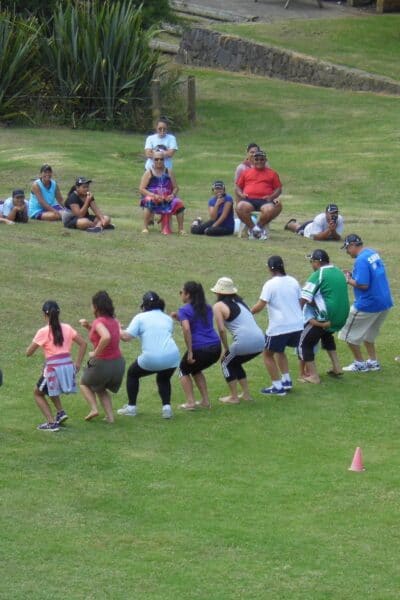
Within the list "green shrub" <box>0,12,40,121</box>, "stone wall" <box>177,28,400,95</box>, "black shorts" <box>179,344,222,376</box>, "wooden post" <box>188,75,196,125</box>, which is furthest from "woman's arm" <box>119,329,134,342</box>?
"stone wall" <box>177,28,400,95</box>

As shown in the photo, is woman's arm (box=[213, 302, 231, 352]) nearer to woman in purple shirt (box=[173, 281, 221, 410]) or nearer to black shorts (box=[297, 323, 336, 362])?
woman in purple shirt (box=[173, 281, 221, 410])

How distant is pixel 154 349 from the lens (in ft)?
47.2

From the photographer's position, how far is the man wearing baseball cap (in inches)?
643

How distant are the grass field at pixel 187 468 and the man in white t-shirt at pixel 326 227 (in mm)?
394

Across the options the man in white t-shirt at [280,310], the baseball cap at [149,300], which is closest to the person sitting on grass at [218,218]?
the man in white t-shirt at [280,310]

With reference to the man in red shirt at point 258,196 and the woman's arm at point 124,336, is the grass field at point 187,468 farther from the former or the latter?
the woman's arm at point 124,336

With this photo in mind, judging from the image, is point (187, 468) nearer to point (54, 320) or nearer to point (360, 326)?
point (54, 320)

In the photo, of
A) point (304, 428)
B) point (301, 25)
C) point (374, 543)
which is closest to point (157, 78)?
point (301, 25)

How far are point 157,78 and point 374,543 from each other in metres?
26.0

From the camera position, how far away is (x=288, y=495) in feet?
40.3

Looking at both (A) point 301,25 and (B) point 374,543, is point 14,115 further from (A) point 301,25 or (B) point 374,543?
(B) point 374,543

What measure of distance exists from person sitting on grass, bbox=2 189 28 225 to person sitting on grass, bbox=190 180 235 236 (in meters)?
2.84

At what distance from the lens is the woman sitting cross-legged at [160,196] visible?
23.1 meters

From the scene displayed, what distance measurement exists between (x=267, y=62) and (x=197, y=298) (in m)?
28.7
